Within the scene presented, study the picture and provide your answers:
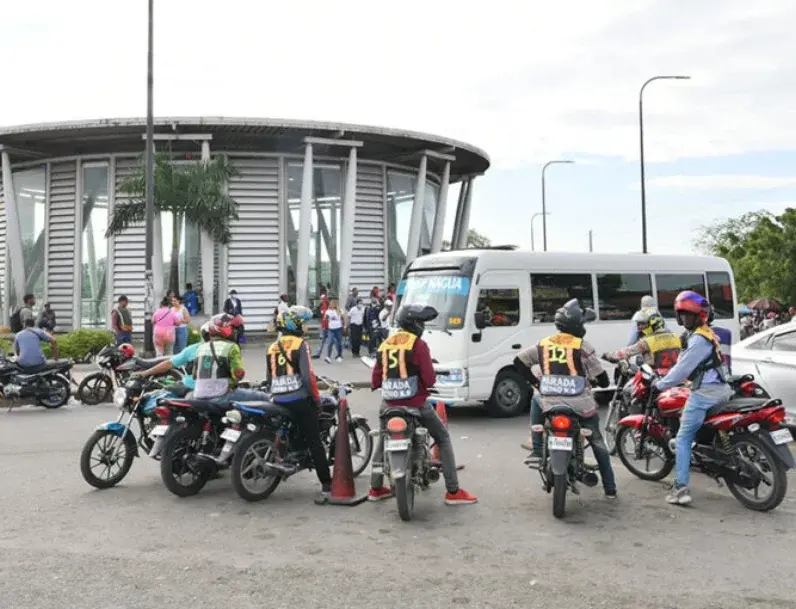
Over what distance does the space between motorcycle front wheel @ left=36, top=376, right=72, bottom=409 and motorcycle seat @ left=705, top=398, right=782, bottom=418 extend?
10.2 meters

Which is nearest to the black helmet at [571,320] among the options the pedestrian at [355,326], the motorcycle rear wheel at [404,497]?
the motorcycle rear wheel at [404,497]

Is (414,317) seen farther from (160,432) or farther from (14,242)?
(14,242)

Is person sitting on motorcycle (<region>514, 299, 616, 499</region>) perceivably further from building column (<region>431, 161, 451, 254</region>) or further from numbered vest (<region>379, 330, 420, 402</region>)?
building column (<region>431, 161, 451, 254</region>)

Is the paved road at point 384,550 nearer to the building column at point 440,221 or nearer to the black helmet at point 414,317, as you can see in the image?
the black helmet at point 414,317

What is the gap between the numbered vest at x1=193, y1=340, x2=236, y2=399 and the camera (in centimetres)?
698

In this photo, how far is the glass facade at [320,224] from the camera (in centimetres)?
2761

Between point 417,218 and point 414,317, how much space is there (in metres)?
23.2

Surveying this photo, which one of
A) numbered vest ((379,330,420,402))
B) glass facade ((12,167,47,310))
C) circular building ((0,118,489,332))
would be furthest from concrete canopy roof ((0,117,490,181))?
numbered vest ((379,330,420,402))

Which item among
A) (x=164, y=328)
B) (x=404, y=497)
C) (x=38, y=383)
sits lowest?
(x=404, y=497)

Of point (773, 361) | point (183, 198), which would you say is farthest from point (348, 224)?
point (773, 361)

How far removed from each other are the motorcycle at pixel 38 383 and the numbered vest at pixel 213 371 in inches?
270

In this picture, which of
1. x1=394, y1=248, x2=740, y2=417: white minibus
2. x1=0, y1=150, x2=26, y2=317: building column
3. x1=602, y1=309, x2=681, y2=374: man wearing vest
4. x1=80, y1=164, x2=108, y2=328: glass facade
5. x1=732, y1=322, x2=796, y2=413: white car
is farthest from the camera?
x1=0, y1=150, x2=26, y2=317: building column

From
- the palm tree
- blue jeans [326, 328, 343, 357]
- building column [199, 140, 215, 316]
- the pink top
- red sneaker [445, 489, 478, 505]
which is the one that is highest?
the palm tree

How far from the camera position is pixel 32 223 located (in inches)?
1121
